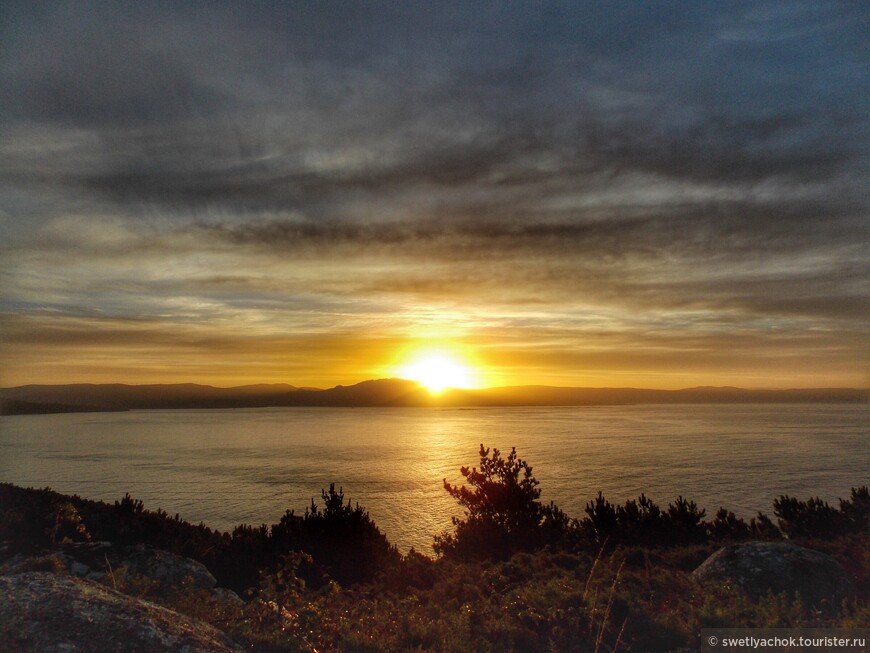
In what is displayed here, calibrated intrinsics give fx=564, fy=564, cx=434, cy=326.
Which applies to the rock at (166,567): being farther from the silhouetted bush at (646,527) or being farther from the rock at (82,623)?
the silhouetted bush at (646,527)

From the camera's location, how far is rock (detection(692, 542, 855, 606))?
870 cm

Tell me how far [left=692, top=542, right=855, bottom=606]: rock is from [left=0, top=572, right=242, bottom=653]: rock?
25.5ft

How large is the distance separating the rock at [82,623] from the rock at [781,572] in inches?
306

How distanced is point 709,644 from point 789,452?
57383mm

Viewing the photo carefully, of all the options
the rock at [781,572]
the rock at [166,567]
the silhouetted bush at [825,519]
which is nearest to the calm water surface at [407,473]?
the rock at [166,567]

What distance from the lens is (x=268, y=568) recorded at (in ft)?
38.1

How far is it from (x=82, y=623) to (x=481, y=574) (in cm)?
706

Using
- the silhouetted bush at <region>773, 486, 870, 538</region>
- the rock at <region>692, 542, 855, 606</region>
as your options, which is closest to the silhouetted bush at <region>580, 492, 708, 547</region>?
the silhouetted bush at <region>773, 486, 870, 538</region>

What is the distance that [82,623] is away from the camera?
4797 mm

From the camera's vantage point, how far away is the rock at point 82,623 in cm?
460

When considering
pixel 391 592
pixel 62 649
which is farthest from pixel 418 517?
pixel 62 649

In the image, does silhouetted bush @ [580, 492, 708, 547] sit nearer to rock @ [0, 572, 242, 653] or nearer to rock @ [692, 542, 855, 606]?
rock @ [692, 542, 855, 606]

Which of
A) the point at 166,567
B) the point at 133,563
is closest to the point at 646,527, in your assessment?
the point at 166,567

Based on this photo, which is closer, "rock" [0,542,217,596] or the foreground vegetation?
the foreground vegetation
